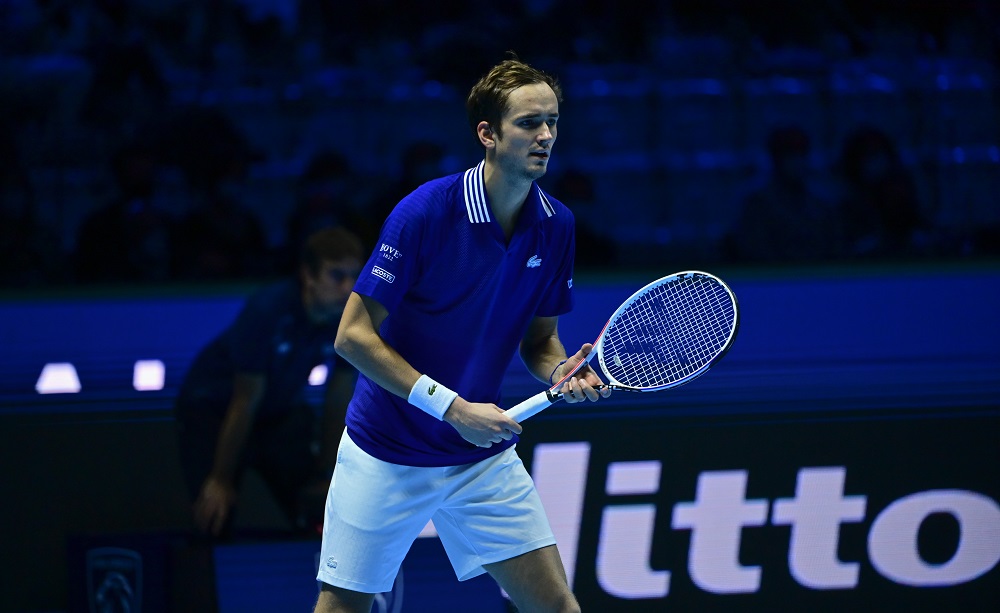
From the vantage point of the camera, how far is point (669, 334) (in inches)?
148

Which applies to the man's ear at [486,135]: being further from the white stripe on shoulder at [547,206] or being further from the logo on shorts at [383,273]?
the logo on shorts at [383,273]

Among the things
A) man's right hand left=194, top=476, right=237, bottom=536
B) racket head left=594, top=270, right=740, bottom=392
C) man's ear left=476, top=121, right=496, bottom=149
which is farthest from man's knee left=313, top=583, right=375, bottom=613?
man's right hand left=194, top=476, right=237, bottom=536

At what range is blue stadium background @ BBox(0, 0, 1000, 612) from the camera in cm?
478

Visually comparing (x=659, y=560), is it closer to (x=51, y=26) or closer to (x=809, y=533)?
(x=809, y=533)

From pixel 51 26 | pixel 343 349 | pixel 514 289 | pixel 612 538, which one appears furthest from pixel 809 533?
pixel 51 26

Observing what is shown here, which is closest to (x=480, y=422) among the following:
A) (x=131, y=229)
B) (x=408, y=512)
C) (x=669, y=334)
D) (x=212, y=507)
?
(x=408, y=512)

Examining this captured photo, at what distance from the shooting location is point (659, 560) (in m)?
4.96

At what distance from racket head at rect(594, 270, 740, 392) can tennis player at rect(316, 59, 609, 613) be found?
27 centimetres

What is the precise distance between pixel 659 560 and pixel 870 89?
2.14 m

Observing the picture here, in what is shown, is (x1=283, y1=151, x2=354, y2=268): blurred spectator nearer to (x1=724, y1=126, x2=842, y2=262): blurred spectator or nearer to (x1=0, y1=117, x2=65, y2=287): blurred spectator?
(x1=0, y1=117, x2=65, y2=287): blurred spectator

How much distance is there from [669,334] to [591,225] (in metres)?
1.23

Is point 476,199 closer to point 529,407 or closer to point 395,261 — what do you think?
point 395,261

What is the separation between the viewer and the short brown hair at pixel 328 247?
482 cm

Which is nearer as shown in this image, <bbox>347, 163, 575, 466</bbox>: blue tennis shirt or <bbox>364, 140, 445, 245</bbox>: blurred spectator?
<bbox>347, 163, 575, 466</bbox>: blue tennis shirt
